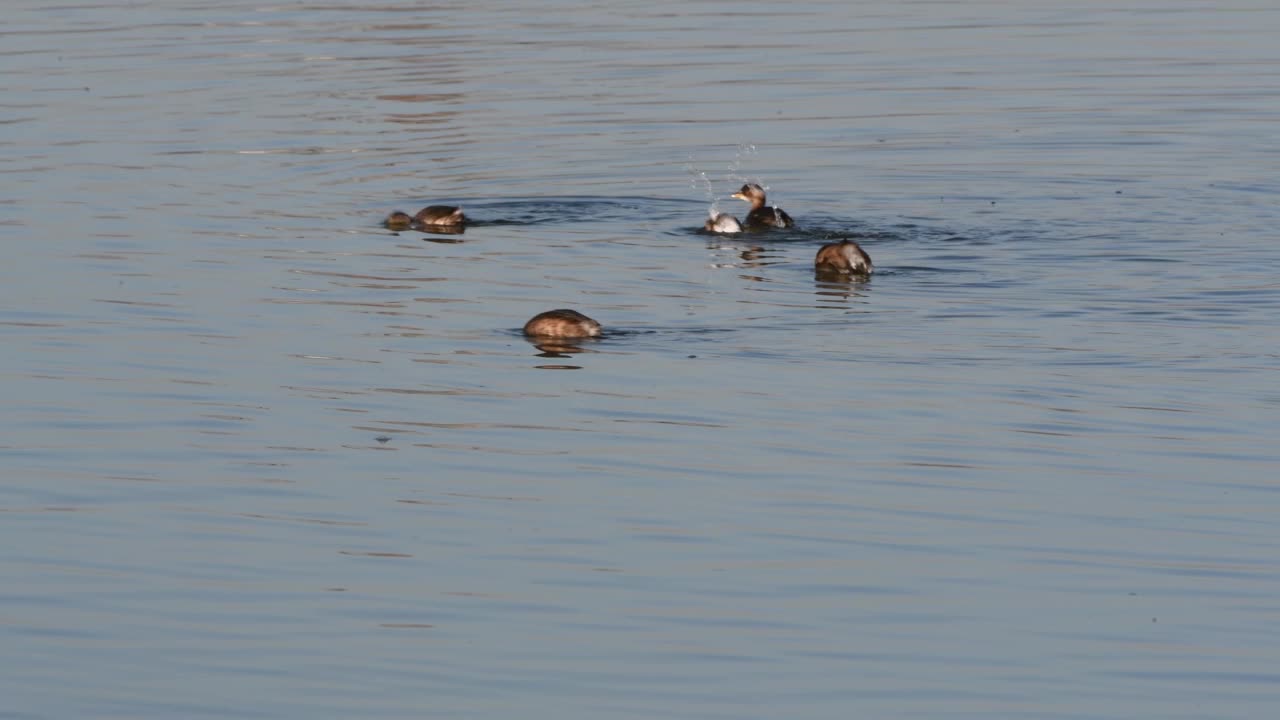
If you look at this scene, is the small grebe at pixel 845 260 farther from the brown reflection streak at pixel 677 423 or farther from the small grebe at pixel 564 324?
the brown reflection streak at pixel 677 423

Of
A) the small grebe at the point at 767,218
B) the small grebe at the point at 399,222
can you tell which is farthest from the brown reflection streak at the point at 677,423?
the small grebe at the point at 399,222

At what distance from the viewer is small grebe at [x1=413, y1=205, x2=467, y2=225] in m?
21.0

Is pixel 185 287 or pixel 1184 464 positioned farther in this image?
pixel 185 287

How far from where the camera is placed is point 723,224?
20672mm

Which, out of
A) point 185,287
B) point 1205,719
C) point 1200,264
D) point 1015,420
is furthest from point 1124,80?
point 1205,719

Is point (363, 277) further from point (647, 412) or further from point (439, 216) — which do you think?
point (647, 412)

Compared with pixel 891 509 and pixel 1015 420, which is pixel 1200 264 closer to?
pixel 1015 420

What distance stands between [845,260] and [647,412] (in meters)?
4.73

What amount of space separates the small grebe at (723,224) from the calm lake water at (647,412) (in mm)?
310

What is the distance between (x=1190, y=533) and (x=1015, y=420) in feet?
7.70

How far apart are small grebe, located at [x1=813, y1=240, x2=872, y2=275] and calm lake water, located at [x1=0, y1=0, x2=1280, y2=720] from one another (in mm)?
215

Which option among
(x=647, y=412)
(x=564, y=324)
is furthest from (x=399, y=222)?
(x=647, y=412)

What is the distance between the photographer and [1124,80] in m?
30.4

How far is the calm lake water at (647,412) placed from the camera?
9.69 meters
